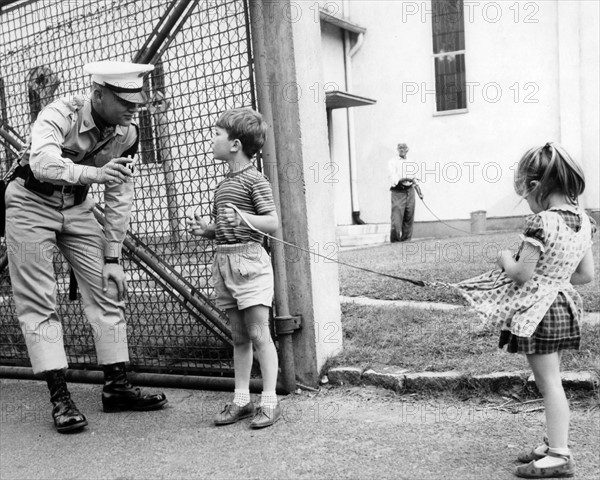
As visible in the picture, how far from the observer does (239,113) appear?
325cm

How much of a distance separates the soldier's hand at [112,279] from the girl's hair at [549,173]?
2.08 metres

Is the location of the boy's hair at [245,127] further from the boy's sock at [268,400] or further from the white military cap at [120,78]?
the boy's sock at [268,400]

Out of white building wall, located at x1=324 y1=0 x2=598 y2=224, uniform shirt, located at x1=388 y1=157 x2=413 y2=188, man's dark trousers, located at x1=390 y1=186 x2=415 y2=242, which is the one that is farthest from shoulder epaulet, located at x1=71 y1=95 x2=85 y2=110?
white building wall, located at x1=324 y1=0 x2=598 y2=224

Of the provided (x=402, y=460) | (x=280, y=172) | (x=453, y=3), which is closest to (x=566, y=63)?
(x=453, y=3)

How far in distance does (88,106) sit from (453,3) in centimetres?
1272

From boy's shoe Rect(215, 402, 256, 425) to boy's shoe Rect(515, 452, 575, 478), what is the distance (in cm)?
139

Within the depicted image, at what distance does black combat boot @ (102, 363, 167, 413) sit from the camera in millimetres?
3592

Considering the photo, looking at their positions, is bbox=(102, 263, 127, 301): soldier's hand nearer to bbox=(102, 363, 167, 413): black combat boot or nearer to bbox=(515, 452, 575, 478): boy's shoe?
bbox=(102, 363, 167, 413): black combat boot

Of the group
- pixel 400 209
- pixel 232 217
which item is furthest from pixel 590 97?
pixel 232 217

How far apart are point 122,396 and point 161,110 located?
1.60 metres

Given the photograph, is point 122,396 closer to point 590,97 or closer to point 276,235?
point 276,235

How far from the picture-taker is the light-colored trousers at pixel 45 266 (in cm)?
335

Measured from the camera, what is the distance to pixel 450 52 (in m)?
14.6

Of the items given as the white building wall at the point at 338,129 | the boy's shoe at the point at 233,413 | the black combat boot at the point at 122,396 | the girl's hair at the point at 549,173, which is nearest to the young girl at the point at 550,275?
the girl's hair at the point at 549,173
